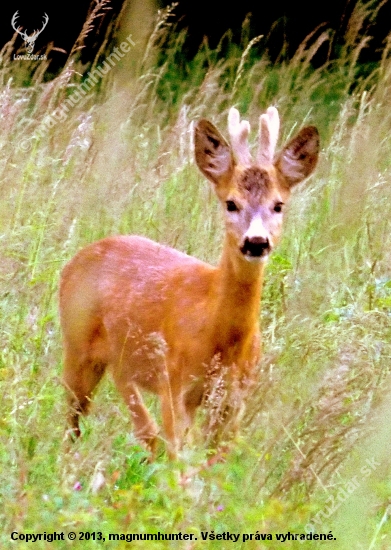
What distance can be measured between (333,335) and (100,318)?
3.40ft

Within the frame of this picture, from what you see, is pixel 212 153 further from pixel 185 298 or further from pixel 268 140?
pixel 185 298

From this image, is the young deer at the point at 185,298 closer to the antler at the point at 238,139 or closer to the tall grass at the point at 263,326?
the antler at the point at 238,139

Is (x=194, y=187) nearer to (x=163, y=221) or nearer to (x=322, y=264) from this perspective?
(x=163, y=221)

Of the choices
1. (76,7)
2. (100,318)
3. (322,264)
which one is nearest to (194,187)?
(322,264)

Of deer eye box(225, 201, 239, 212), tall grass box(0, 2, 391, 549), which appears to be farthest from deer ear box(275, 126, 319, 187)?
tall grass box(0, 2, 391, 549)

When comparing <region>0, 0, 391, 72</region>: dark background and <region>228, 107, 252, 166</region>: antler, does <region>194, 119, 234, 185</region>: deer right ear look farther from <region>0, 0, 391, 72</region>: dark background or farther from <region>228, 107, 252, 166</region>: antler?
<region>0, 0, 391, 72</region>: dark background

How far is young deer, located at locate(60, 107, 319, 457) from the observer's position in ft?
14.9

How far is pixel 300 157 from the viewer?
16.5ft

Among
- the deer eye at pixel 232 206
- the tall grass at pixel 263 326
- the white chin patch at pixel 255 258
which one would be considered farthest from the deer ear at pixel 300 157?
the white chin patch at pixel 255 258

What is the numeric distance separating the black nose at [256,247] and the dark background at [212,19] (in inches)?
326

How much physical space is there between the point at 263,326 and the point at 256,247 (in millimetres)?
1068

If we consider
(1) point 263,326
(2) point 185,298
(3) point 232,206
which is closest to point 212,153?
(3) point 232,206

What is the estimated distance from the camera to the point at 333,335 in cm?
479

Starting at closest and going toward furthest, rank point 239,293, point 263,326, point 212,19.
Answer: point 239,293 < point 263,326 < point 212,19
